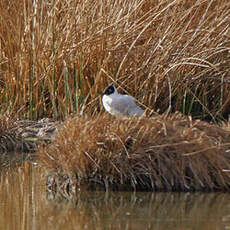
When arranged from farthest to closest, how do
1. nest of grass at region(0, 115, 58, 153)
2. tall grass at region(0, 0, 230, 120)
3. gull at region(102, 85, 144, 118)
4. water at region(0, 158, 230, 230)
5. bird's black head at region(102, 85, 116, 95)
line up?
nest of grass at region(0, 115, 58, 153)
tall grass at region(0, 0, 230, 120)
bird's black head at region(102, 85, 116, 95)
gull at region(102, 85, 144, 118)
water at region(0, 158, 230, 230)

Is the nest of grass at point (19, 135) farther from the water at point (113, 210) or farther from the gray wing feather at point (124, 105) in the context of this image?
the water at point (113, 210)

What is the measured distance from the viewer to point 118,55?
791 centimetres

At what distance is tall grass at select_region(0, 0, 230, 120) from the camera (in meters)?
7.71

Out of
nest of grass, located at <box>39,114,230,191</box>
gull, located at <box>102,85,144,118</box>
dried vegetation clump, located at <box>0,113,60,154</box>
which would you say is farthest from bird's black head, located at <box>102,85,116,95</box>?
nest of grass, located at <box>39,114,230,191</box>

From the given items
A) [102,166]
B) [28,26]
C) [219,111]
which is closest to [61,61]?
[28,26]

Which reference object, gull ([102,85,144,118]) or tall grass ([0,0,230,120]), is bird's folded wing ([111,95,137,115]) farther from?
tall grass ([0,0,230,120])

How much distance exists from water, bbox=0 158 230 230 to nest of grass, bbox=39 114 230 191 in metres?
0.11

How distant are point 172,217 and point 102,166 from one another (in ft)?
2.70

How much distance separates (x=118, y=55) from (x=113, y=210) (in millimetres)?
2914

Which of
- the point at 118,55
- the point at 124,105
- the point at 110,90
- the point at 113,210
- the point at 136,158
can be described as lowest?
the point at 113,210

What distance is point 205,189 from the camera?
577cm

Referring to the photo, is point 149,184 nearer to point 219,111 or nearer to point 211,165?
point 211,165

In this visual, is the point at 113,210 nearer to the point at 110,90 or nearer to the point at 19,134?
the point at 110,90

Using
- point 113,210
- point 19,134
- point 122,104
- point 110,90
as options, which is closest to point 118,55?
point 110,90
